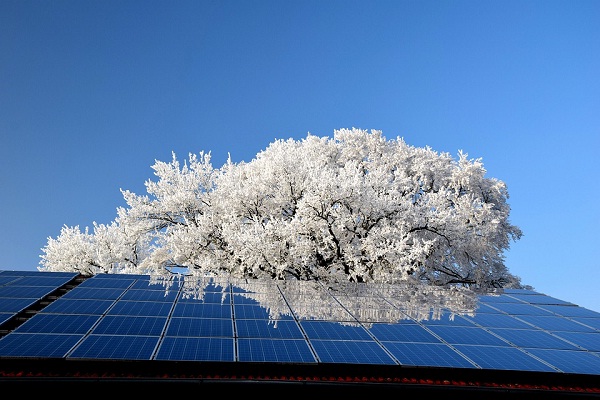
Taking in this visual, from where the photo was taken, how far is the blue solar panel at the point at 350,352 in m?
8.52

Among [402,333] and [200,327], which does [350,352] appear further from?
[200,327]

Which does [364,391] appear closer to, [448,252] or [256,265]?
[256,265]

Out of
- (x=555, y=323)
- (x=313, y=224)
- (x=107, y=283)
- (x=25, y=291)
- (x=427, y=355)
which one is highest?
(x=313, y=224)

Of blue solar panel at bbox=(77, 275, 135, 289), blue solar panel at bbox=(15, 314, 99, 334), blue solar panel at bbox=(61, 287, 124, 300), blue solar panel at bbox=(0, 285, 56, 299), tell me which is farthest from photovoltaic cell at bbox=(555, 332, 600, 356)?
blue solar panel at bbox=(0, 285, 56, 299)

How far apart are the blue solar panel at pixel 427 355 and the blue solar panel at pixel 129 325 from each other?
456 cm

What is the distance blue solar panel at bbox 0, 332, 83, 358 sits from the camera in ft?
26.2

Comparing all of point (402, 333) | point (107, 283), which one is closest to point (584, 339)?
point (402, 333)

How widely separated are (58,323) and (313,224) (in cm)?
1573

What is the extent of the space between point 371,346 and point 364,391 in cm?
134

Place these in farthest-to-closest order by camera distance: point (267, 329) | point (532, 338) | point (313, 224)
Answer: point (313, 224) → point (532, 338) → point (267, 329)

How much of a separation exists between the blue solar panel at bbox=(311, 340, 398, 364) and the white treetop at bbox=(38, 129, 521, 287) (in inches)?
542

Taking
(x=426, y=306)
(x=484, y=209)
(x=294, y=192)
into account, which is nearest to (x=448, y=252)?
(x=484, y=209)

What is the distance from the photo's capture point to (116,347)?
8422 mm

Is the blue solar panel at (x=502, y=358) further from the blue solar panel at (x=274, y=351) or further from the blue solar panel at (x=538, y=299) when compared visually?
the blue solar panel at (x=538, y=299)
